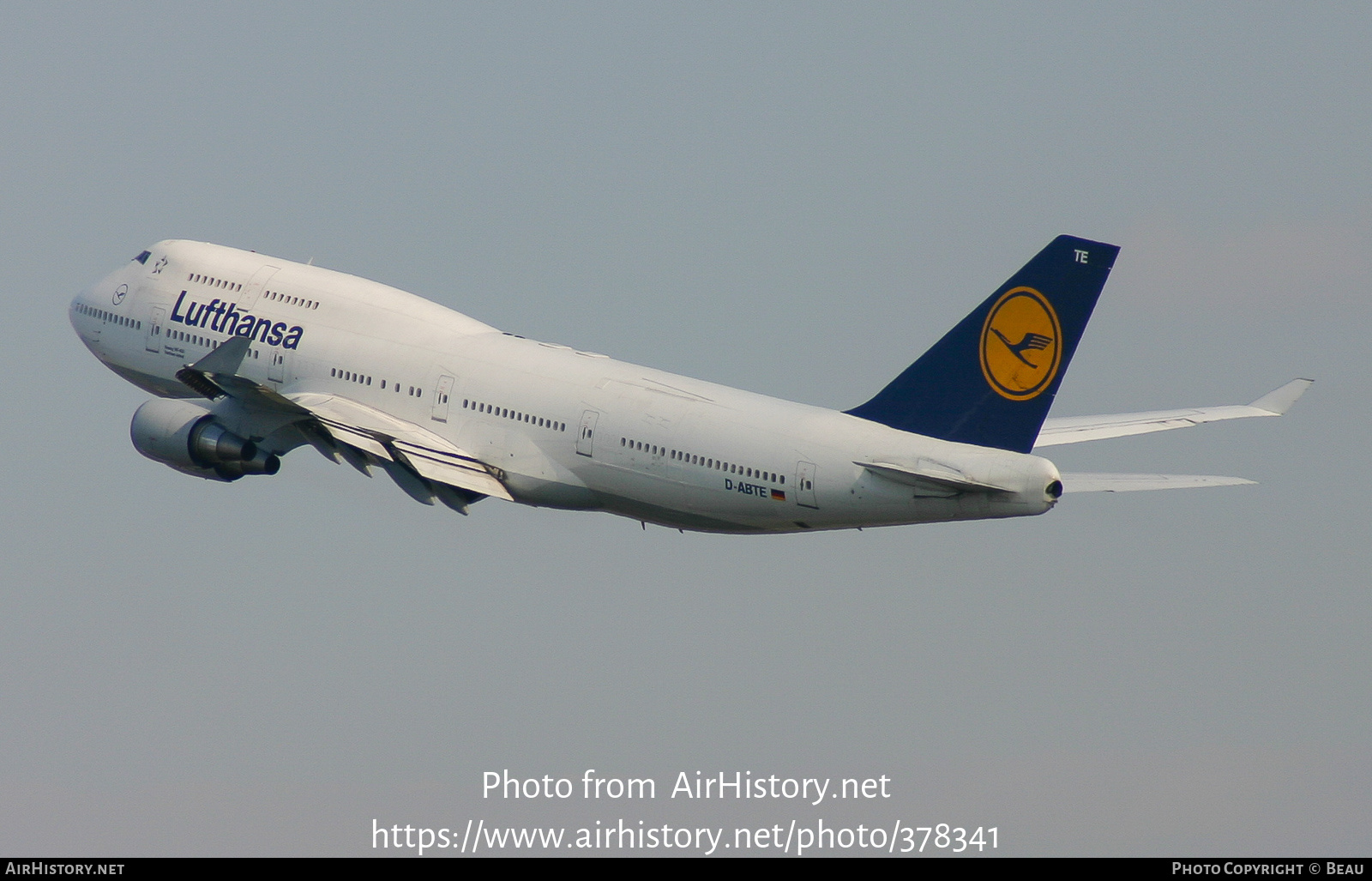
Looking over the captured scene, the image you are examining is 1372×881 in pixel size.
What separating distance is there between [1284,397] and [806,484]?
11333 mm

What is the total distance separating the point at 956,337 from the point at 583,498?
9459mm

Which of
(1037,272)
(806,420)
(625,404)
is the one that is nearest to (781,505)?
(806,420)

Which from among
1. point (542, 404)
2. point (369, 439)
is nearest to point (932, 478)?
point (542, 404)

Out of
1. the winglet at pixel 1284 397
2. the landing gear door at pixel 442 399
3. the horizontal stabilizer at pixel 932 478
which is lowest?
the horizontal stabilizer at pixel 932 478

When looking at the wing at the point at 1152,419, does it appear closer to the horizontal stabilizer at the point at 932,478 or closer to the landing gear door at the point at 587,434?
the horizontal stabilizer at the point at 932,478

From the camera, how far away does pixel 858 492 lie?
3981cm

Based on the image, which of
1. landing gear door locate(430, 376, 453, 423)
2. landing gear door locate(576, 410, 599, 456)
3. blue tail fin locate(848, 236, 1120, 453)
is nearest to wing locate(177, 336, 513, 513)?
landing gear door locate(430, 376, 453, 423)

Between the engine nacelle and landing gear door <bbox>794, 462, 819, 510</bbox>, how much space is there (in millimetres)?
12986

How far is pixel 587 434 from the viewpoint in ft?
143

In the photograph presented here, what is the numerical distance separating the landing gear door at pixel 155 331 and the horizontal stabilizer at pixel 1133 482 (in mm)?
23529

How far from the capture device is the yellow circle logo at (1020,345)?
37.8 metres

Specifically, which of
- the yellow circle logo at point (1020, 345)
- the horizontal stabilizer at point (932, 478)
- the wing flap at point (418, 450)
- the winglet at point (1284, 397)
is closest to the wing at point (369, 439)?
the wing flap at point (418, 450)

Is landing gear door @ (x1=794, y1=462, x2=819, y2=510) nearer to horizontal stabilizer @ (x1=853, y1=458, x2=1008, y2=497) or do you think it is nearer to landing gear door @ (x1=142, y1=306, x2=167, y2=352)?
horizontal stabilizer @ (x1=853, y1=458, x2=1008, y2=497)

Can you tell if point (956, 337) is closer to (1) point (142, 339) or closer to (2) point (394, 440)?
(2) point (394, 440)
